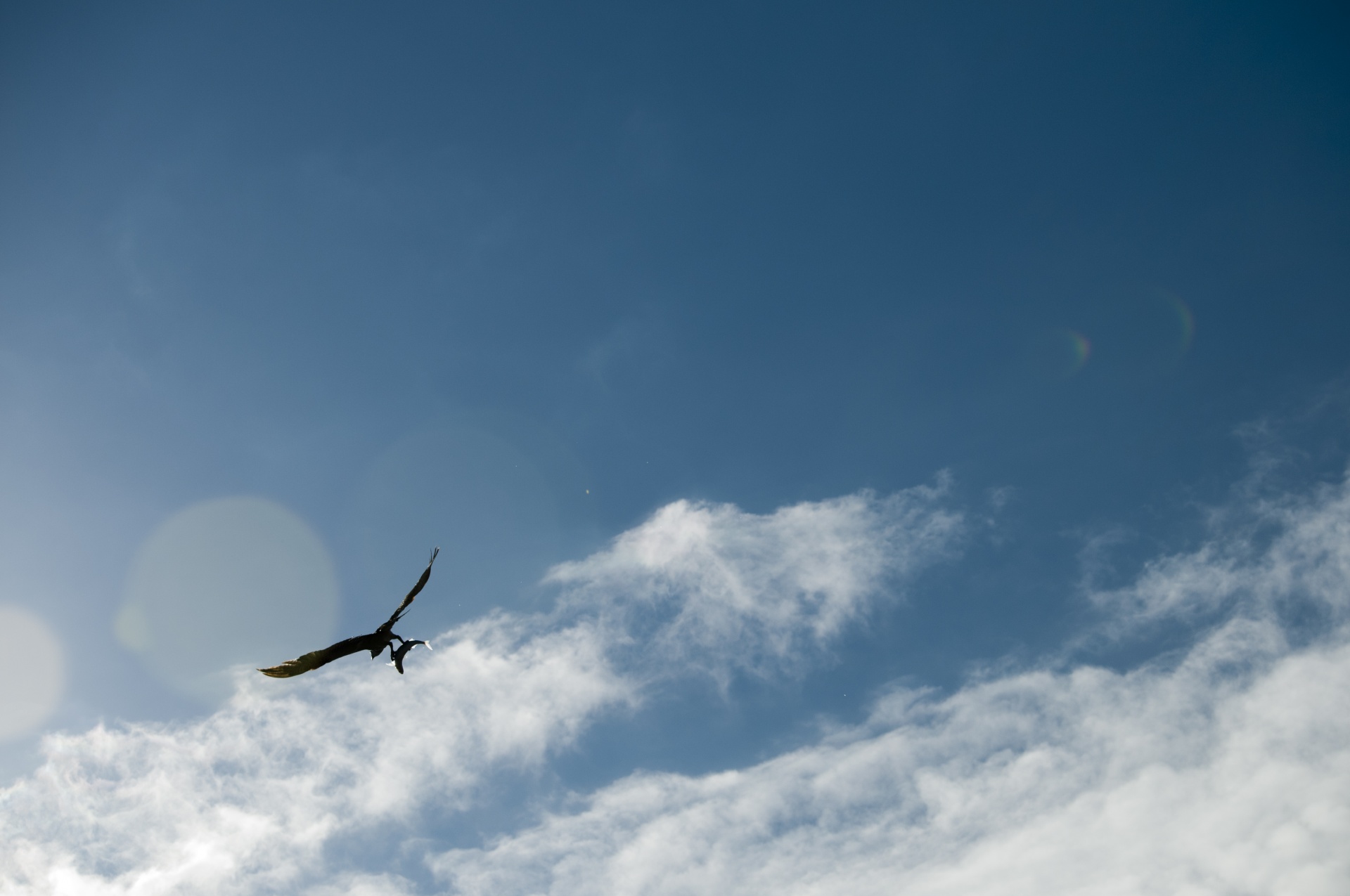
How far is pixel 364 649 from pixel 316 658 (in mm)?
1277

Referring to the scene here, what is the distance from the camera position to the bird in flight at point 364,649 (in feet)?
55.9

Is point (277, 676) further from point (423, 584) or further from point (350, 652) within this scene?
point (423, 584)

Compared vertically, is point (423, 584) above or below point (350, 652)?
above

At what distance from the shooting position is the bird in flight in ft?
55.9

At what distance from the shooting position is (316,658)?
17.1 metres

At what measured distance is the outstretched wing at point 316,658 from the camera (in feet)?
55.5

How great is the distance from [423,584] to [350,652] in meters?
2.53

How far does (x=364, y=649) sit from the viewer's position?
59.5ft

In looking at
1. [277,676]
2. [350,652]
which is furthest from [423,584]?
[277,676]

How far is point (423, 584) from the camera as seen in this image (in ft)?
58.7

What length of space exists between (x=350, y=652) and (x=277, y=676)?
169cm

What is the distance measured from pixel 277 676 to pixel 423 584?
4.02 metres

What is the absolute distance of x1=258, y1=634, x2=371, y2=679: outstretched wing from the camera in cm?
1692

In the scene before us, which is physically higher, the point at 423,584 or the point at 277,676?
the point at 423,584
